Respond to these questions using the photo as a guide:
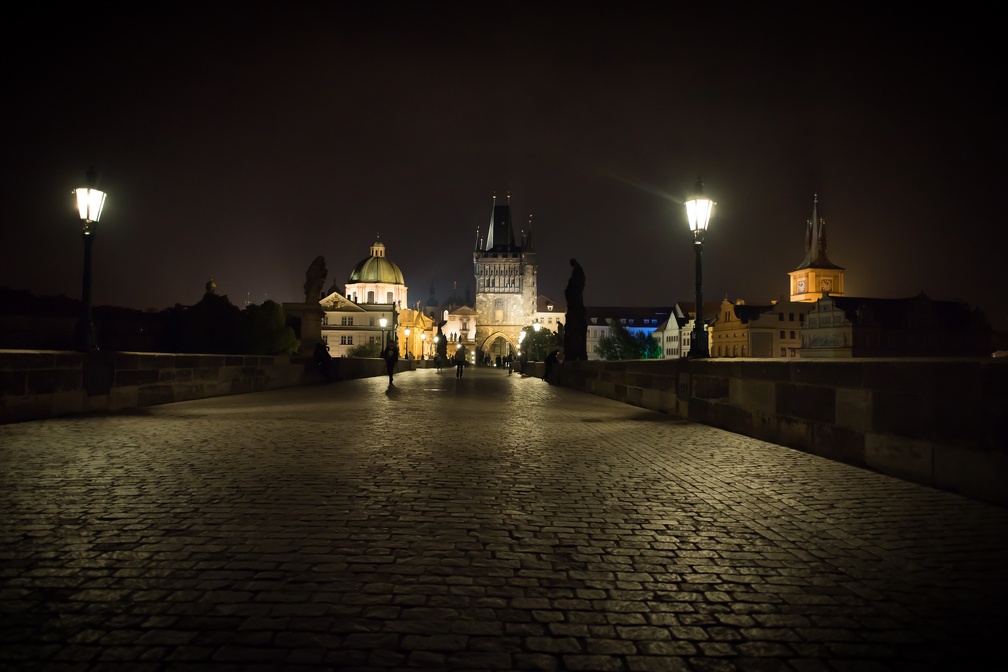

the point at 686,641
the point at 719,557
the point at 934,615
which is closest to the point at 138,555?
the point at 686,641

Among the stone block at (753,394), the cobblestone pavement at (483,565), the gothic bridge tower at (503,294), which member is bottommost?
the cobblestone pavement at (483,565)

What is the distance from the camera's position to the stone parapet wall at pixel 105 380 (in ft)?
31.8

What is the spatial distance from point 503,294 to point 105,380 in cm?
13555

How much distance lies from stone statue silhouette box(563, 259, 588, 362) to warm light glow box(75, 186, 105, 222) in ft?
60.3

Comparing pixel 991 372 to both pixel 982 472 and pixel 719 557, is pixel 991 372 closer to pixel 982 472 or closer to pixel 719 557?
pixel 982 472

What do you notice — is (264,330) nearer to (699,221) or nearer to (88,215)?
(88,215)

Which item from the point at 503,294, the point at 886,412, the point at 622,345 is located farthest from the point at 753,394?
the point at 503,294

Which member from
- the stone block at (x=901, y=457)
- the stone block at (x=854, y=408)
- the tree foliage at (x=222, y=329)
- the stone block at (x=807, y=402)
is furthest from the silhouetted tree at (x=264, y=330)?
the stone block at (x=901, y=457)

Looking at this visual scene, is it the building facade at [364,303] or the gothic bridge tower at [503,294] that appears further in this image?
the gothic bridge tower at [503,294]

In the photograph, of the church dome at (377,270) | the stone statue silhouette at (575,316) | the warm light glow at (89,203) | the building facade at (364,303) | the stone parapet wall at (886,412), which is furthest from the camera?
the church dome at (377,270)

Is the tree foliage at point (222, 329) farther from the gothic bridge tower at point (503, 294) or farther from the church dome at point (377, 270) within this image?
the gothic bridge tower at point (503, 294)

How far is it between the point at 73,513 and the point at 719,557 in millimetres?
3955

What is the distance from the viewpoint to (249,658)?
2578mm

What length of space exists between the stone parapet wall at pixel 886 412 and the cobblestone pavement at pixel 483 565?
1.05ft
